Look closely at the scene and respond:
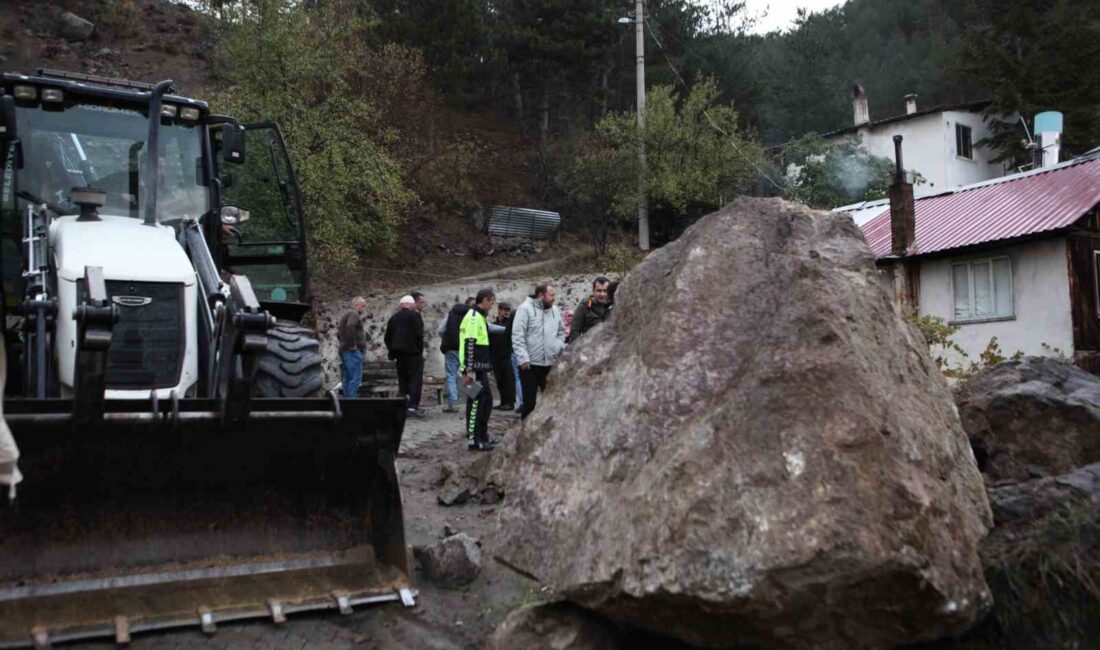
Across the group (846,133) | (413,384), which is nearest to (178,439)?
(413,384)

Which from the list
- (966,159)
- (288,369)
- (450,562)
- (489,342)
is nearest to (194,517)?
(288,369)

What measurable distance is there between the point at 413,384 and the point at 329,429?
710cm

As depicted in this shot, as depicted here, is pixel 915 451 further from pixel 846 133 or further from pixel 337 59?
pixel 846 133

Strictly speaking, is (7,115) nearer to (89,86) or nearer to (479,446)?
(89,86)

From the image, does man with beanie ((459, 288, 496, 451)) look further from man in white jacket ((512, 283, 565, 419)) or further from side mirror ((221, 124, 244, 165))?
side mirror ((221, 124, 244, 165))

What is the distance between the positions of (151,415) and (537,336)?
5.59m

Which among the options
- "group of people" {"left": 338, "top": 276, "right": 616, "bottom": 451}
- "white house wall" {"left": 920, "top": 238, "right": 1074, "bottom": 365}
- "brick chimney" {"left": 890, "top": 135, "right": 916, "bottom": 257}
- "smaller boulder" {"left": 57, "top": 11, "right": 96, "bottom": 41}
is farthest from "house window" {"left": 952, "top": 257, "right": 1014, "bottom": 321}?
"smaller boulder" {"left": 57, "top": 11, "right": 96, "bottom": 41}

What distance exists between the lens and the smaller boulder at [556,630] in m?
4.45

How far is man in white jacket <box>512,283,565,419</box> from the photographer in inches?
410

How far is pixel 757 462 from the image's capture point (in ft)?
13.0

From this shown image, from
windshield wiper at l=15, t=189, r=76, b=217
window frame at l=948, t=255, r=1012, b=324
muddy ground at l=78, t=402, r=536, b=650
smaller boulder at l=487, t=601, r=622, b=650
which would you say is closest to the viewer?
smaller boulder at l=487, t=601, r=622, b=650

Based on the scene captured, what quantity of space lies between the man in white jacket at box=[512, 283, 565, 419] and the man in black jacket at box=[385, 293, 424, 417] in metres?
2.33

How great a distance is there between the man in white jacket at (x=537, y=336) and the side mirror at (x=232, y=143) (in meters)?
4.08

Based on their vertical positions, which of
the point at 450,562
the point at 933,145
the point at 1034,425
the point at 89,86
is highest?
the point at 933,145
